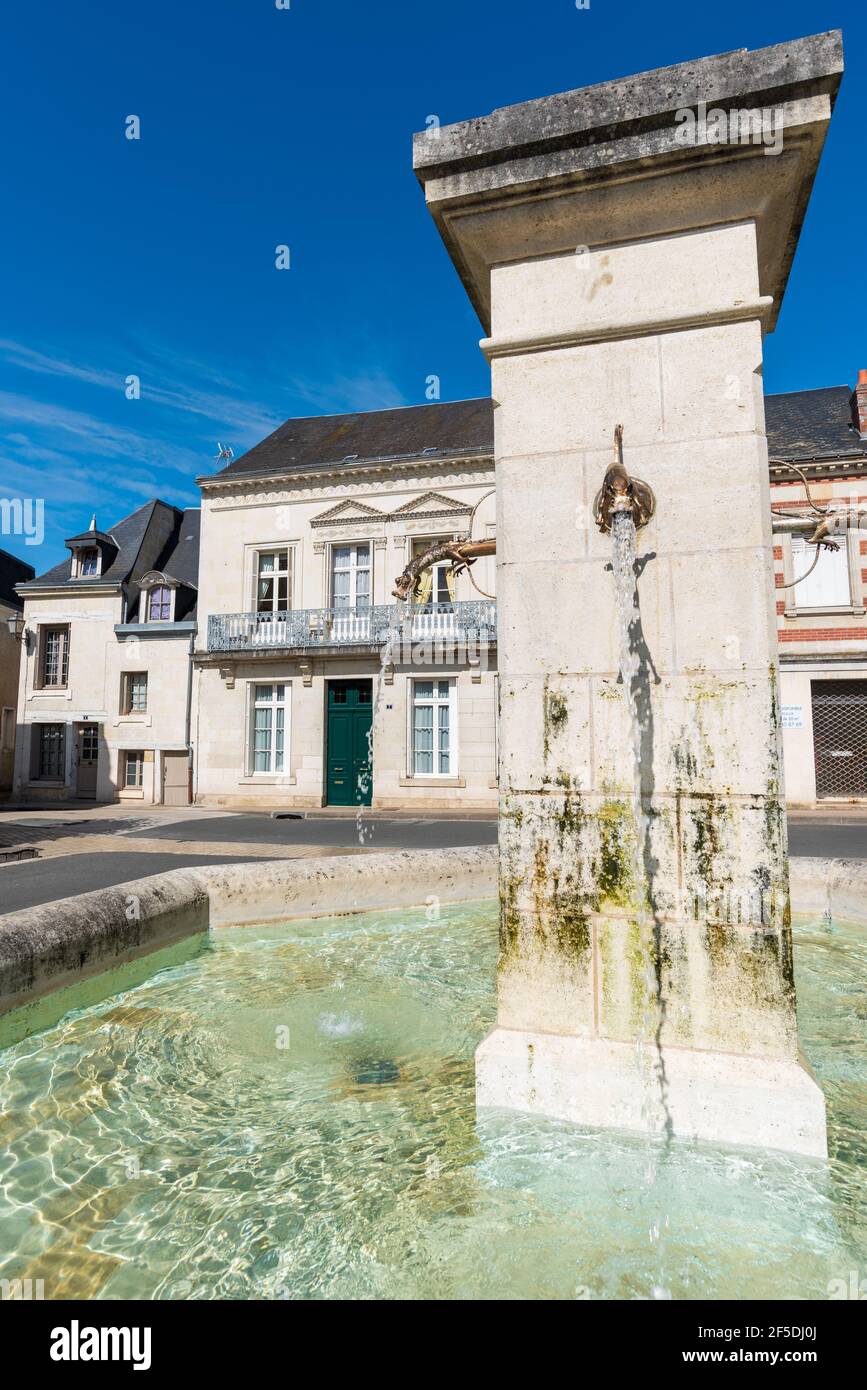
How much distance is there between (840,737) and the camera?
16484 millimetres

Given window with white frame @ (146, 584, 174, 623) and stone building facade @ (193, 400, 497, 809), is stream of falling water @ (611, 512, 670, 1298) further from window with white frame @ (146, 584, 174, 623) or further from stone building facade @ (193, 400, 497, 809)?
window with white frame @ (146, 584, 174, 623)

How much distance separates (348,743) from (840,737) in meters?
12.3

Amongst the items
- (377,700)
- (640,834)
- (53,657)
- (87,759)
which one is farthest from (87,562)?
(640,834)

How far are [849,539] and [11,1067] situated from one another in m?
18.5

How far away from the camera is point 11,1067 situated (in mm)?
2693

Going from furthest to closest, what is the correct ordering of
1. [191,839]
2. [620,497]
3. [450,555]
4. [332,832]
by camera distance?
[332,832] < [191,839] < [450,555] < [620,497]

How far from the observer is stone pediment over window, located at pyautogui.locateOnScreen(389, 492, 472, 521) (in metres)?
19.2

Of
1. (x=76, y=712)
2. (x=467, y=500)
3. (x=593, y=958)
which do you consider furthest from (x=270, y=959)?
(x=76, y=712)

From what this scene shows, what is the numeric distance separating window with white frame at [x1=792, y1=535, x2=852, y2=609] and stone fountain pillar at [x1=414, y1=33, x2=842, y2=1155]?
16.0 m

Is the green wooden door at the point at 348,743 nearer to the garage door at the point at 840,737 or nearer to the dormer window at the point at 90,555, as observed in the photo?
the dormer window at the point at 90,555

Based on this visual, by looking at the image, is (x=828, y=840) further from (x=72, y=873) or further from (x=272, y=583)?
(x=272, y=583)

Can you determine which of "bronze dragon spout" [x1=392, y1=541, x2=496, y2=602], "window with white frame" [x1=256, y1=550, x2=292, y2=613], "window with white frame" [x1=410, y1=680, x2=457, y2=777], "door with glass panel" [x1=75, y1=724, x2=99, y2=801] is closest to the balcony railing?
"window with white frame" [x1=256, y1=550, x2=292, y2=613]

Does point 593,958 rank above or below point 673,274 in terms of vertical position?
below
